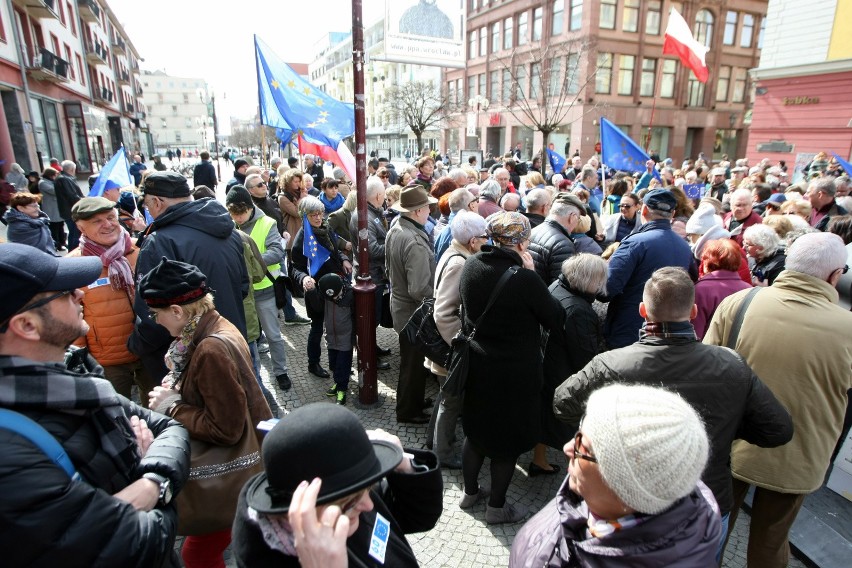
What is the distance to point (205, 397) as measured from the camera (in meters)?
2.08

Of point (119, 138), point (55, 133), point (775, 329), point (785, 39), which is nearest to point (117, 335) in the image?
point (775, 329)

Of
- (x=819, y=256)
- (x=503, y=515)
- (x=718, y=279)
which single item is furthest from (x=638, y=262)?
(x=503, y=515)

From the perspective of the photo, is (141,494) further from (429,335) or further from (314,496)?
(429,335)

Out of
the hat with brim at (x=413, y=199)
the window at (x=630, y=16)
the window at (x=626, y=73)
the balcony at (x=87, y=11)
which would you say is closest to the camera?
the hat with brim at (x=413, y=199)

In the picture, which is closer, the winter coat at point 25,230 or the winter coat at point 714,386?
the winter coat at point 714,386

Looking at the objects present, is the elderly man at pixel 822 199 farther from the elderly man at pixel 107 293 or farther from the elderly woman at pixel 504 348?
the elderly man at pixel 107 293

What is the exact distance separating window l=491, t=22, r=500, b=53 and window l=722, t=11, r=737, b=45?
16.3 metres

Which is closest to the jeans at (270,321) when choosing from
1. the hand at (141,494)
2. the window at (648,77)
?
the hand at (141,494)

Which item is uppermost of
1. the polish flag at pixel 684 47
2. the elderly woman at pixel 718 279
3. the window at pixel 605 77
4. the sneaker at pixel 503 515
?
the window at pixel 605 77

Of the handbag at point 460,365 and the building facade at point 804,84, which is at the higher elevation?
the building facade at point 804,84

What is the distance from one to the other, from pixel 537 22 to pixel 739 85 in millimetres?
16304

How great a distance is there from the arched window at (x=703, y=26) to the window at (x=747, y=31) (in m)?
2.88

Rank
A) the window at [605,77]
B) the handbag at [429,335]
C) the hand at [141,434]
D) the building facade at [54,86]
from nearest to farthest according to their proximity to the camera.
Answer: the hand at [141,434] → the handbag at [429,335] → the building facade at [54,86] → the window at [605,77]

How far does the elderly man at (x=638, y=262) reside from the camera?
3.67 metres
